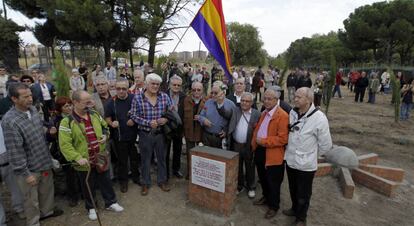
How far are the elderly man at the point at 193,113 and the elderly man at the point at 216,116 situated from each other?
228 millimetres

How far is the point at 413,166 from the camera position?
6.07 m

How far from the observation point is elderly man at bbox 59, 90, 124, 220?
10.6ft

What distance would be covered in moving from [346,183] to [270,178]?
168 cm

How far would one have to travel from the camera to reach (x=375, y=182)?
4.70 meters

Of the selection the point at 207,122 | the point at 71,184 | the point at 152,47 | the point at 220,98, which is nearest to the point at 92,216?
the point at 71,184

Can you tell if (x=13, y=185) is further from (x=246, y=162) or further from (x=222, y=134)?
(x=246, y=162)

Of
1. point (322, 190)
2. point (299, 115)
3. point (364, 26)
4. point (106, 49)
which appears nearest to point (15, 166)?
point (299, 115)

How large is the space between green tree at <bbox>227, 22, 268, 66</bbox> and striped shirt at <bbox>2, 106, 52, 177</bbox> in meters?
59.5

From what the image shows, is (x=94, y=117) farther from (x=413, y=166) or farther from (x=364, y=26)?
(x=364, y=26)

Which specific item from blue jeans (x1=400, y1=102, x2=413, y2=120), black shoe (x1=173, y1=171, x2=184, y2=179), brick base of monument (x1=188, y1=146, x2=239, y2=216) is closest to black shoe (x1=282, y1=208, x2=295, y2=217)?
brick base of monument (x1=188, y1=146, x2=239, y2=216)

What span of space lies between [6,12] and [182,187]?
23.8 m

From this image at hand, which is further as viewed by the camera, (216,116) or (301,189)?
(216,116)

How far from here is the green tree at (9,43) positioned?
61.2 ft

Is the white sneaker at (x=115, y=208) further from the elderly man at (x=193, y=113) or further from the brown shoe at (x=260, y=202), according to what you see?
the brown shoe at (x=260, y=202)
